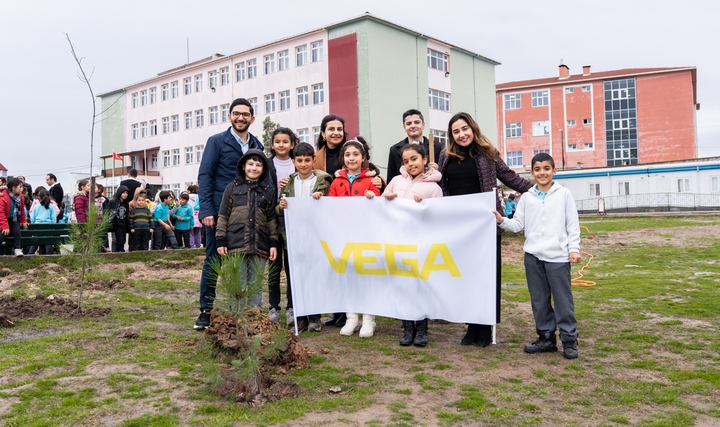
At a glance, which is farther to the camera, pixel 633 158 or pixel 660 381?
pixel 633 158

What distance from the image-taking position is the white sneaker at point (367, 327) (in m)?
5.73

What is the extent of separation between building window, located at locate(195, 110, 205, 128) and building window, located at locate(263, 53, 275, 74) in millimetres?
8695

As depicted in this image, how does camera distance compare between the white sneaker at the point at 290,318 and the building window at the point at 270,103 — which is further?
the building window at the point at 270,103

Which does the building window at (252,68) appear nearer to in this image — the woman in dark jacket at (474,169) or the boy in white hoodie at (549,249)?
the woman in dark jacket at (474,169)

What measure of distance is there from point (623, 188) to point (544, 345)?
4755 cm

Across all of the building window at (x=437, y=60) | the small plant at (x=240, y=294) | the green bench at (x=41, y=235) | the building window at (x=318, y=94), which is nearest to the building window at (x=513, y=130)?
the building window at (x=437, y=60)

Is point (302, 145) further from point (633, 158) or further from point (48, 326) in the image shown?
point (633, 158)

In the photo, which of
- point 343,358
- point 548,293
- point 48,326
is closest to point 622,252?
point 548,293

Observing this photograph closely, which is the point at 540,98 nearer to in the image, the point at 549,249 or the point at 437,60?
the point at 437,60

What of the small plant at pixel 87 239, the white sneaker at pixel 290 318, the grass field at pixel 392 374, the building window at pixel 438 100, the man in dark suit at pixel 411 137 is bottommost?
the grass field at pixel 392 374

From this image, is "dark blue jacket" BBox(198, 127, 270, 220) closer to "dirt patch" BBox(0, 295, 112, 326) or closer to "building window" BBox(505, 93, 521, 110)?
"dirt patch" BBox(0, 295, 112, 326)

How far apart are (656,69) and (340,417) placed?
68673 mm

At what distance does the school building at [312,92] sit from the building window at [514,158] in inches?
764

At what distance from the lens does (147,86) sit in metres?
57.8
